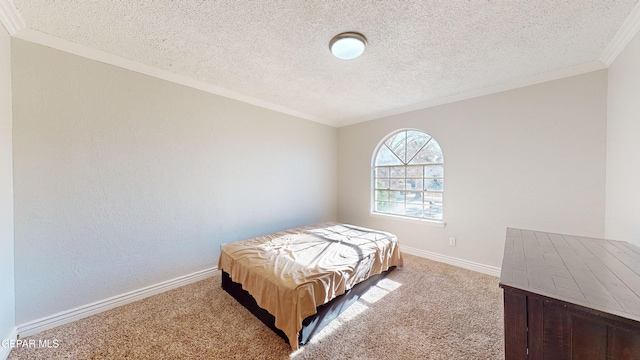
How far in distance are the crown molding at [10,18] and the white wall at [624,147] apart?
14.8 ft

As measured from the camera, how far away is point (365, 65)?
2277 mm

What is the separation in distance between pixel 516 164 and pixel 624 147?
835mm

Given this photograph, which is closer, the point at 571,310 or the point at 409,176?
the point at 571,310

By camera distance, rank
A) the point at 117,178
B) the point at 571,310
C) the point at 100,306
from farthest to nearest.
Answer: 1. the point at 117,178
2. the point at 100,306
3. the point at 571,310

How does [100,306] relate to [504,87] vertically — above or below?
below

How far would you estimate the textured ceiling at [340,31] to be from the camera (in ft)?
4.98

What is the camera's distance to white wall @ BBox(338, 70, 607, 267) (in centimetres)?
227

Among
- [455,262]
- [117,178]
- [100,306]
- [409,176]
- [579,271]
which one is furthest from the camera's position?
[409,176]

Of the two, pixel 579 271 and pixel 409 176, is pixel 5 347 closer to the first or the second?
pixel 579 271

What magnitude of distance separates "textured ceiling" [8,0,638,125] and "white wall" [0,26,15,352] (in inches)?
14.9

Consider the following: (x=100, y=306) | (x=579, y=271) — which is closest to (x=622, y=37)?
(x=579, y=271)

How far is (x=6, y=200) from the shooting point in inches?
62.7

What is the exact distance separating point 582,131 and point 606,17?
117cm

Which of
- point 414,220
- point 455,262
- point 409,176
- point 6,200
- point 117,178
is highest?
point 409,176
